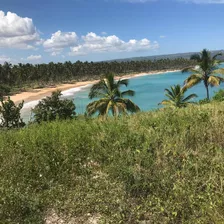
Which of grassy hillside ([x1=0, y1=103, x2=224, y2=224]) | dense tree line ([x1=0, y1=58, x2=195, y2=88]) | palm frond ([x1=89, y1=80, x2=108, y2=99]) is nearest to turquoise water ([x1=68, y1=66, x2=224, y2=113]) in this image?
palm frond ([x1=89, y1=80, x2=108, y2=99])

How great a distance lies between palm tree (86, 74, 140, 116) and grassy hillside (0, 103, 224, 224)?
1875 centimetres

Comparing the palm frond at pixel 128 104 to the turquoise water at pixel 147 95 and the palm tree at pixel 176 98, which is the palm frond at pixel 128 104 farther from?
the palm tree at pixel 176 98

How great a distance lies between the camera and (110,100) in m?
24.9

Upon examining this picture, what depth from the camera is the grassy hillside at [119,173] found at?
3387mm

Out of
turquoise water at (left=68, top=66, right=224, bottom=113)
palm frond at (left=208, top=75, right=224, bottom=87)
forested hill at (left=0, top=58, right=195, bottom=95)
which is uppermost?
forested hill at (left=0, top=58, right=195, bottom=95)

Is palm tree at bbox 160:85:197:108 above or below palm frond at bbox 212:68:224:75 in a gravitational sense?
below

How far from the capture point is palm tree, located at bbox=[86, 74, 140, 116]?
24.4 m

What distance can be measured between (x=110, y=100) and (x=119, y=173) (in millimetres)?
20901

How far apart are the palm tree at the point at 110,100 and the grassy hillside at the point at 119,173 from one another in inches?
738

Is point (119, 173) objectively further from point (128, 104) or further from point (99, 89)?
point (99, 89)

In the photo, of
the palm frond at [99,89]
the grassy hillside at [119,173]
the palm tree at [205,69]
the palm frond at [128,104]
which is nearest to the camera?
the grassy hillside at [119,173]

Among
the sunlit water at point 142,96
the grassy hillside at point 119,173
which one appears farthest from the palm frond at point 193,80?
the grassy hillside at point 119,173

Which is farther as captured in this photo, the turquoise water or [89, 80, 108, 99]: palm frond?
the turquoise water

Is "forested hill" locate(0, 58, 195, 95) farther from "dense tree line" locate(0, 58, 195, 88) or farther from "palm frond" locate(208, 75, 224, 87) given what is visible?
"palm frond" locate(208, 75, 224, 87)
